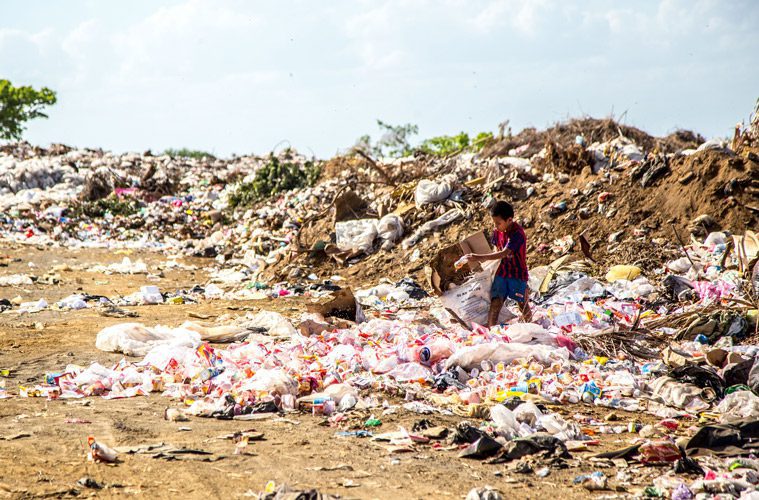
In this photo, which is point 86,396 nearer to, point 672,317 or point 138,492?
point 138,492

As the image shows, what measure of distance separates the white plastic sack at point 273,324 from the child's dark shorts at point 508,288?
5.60 feet

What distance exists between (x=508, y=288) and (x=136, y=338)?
2961 millimetres

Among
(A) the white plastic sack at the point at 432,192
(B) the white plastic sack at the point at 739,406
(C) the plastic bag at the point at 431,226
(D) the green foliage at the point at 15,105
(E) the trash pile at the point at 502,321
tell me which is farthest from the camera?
(D) the green foliage at the point at 15,105

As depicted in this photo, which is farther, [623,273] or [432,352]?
[623,273]

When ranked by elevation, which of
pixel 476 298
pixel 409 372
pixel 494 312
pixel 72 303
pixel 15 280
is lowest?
pixel 409 372

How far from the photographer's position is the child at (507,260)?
5.71m

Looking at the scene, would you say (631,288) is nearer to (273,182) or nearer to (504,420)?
(504,420)

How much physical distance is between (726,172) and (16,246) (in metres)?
11.2

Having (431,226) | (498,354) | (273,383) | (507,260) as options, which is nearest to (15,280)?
(431,226)

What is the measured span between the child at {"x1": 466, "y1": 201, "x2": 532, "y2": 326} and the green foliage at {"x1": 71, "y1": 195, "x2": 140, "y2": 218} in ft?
39.7

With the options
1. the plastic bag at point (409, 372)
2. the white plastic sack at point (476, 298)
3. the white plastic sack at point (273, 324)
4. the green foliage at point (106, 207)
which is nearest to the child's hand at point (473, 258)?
the white plastic sack at point (476, 298)

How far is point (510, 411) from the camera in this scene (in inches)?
160

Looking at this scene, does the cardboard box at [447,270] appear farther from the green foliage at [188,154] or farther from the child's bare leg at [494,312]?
the green foliage at [188,154]

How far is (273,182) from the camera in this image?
15.4m
